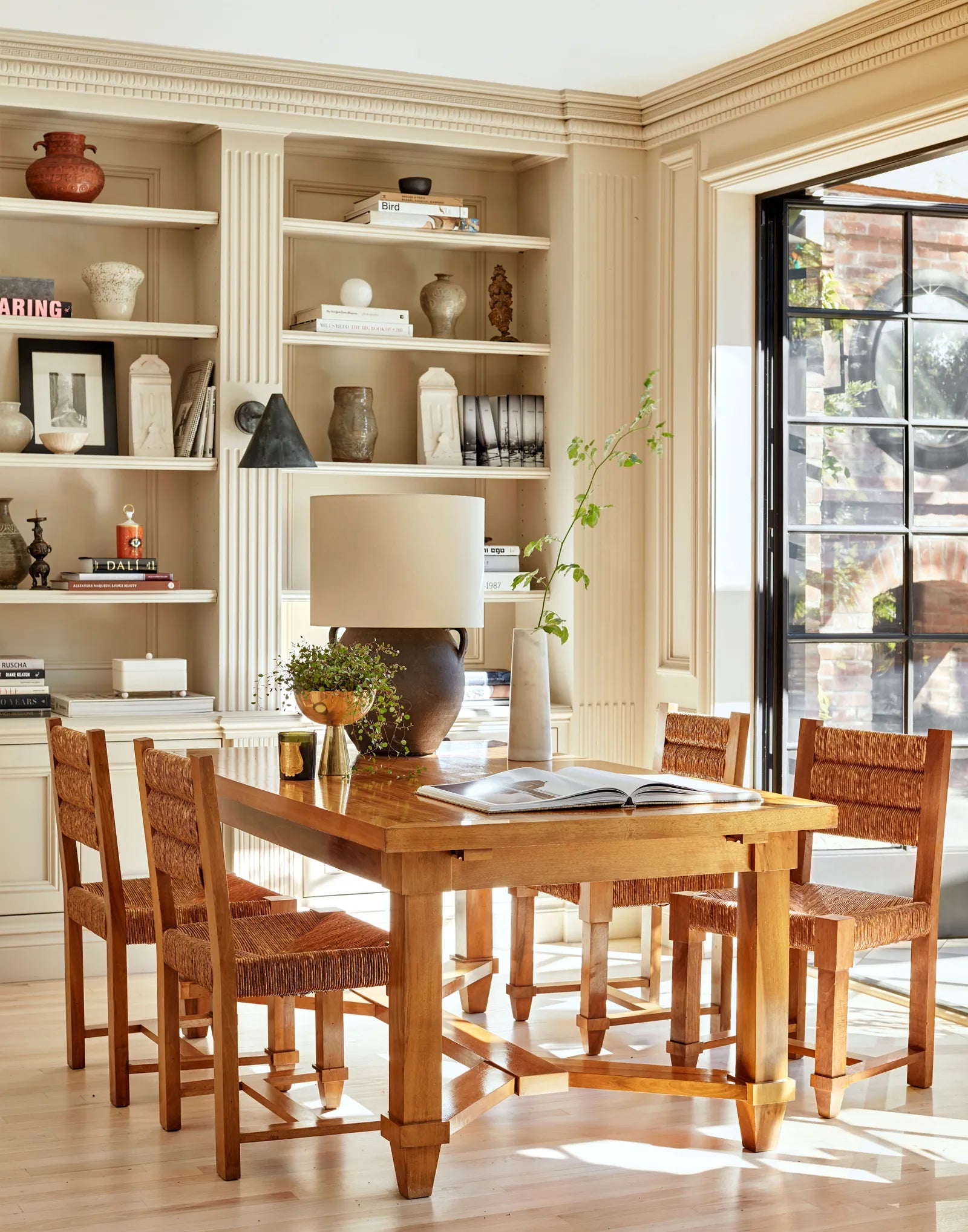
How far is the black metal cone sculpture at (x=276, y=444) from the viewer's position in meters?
Result: 5.00

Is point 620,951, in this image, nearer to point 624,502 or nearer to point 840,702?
point 840,702

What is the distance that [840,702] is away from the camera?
516cm

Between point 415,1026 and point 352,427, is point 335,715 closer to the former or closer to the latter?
point 415,1026

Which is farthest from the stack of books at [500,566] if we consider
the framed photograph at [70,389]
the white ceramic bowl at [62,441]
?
the white ceramic bowl at [62,441]

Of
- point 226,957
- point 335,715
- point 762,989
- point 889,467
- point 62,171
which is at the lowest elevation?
point 762,989

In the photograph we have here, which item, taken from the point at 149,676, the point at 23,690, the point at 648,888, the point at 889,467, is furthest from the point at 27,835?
the point at 889,467

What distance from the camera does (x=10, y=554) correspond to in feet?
16.5

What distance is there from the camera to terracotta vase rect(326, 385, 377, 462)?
5.44m

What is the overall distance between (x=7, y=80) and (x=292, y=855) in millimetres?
2665

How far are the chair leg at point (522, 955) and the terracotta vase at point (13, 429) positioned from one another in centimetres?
220

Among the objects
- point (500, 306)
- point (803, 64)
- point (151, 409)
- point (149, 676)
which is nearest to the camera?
point (803, 64)

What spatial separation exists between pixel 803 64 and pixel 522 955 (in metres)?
2.86

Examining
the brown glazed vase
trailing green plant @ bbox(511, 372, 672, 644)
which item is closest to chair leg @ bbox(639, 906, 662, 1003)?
trailing green plant @ bbox(511, 372, 672, 644)

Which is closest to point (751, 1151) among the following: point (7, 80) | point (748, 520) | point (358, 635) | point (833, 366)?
point (358, 635)
